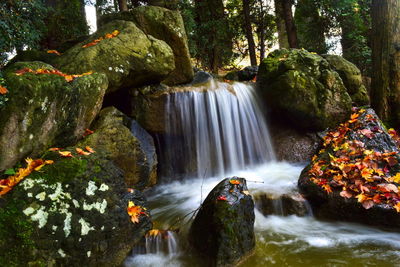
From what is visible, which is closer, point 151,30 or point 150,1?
point 151,30

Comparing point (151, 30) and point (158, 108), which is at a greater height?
point (151, 30)

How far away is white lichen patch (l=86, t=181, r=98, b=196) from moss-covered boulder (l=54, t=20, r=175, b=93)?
2.59 meters

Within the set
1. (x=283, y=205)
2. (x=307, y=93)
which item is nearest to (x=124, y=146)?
(x=283, y=205)

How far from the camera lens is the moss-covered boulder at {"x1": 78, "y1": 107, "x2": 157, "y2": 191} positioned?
4.43 metres

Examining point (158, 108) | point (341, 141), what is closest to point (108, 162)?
point (158, 108)

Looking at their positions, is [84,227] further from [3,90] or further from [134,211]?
[3,90]

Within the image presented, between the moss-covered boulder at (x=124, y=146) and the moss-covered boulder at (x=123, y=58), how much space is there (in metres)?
0.72

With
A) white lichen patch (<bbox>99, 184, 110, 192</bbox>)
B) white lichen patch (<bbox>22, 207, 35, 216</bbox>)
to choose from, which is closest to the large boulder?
white lichen patch (<bbox>99, 184, 110, 192</bbox>)

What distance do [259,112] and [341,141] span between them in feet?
7.57

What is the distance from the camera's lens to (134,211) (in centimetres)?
323

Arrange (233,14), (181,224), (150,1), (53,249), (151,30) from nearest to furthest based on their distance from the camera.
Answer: (53,249)
(181,224)
(151,30)
(150,1)
(233,14)

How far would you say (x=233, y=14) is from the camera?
15.6 metres

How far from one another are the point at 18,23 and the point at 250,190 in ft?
17.5

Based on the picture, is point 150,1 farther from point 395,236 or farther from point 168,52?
point 395,236
